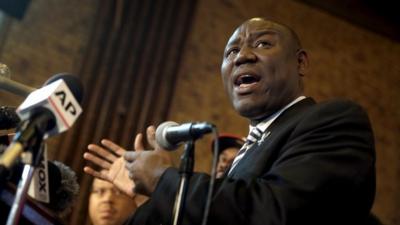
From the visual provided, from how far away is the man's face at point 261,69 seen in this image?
82.9 inches

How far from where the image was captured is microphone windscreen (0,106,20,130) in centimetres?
163

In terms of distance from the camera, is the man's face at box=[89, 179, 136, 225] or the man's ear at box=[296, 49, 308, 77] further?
the man's face at box=[89, 179, 136, 225]

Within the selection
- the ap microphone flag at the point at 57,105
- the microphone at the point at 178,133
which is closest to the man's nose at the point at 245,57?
the microphone at the point at 178,133

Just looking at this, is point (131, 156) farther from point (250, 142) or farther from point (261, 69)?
point (261, 69)

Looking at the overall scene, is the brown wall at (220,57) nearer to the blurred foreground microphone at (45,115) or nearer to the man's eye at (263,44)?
the man's eye at (263,44)

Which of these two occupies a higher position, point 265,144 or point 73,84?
point 73,84

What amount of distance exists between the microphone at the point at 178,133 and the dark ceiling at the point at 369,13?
14.5ft

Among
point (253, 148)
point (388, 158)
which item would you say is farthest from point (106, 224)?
point (388, 158)

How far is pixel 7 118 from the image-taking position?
163 centimetres

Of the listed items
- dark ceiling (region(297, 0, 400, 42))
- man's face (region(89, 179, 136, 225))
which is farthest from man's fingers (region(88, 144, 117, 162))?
dark ceiling (region(297, 0, 400, 42))

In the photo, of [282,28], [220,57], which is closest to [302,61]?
[282,28]

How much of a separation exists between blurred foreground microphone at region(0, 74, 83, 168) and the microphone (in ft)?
0.87

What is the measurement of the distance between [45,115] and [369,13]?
5163 millimetres

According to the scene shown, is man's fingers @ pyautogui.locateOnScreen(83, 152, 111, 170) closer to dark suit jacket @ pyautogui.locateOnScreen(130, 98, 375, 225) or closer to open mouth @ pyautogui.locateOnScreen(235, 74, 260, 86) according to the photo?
dark suit jacket @ pyautogui.locateOnScreen(130, 98, 375, 225)
